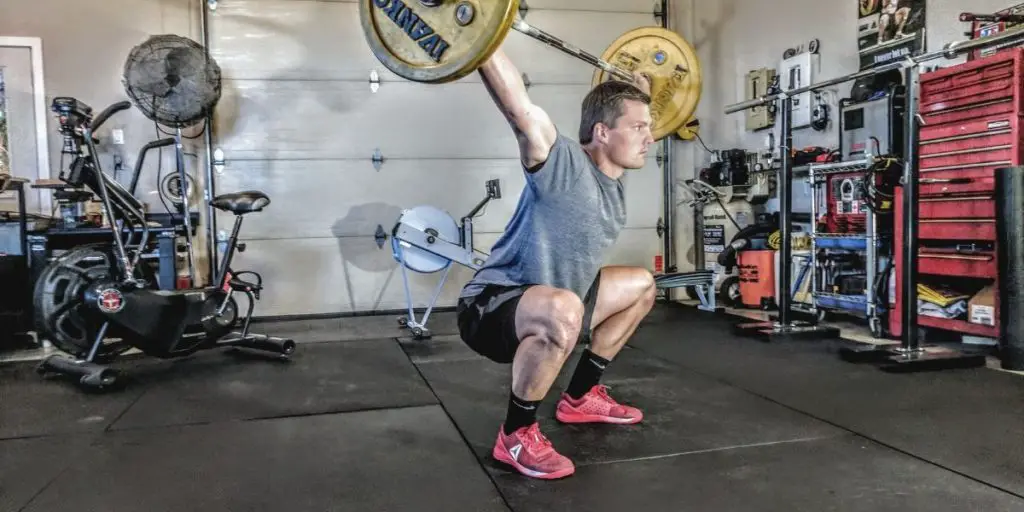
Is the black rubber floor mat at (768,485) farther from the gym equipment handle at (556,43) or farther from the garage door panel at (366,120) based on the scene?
the garage door panel at (366,120)

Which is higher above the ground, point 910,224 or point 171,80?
point 171,80

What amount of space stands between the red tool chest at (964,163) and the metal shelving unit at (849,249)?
0.49 feet

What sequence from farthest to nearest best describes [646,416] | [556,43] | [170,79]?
[170,79] < [646,416] < [556,43]

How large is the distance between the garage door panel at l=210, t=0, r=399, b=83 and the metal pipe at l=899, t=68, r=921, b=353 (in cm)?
378

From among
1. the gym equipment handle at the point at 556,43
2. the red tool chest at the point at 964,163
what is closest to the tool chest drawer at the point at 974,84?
the red tool chest at the point at 964,163

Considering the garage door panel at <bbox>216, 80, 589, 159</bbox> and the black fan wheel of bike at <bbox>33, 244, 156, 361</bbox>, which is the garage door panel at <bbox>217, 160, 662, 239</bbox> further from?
the black fan wheel of bike at <bbox>33, 244, 156, 361</bbox>

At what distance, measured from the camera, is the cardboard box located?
10.7ft

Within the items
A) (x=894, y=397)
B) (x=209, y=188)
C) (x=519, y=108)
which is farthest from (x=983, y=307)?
(x=209, y=188)

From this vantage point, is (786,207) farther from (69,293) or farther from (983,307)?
(69,293)

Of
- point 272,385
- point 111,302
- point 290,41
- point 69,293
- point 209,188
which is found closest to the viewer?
point 272,385

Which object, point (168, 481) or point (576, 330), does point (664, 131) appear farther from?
point (168, 481)

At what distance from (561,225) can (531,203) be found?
10 centimetres

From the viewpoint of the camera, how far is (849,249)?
409cm

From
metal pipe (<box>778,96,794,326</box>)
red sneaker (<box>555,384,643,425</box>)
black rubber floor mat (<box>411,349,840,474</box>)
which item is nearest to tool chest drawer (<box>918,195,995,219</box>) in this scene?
metal pipe (<box>778,96,794,326</box>)
